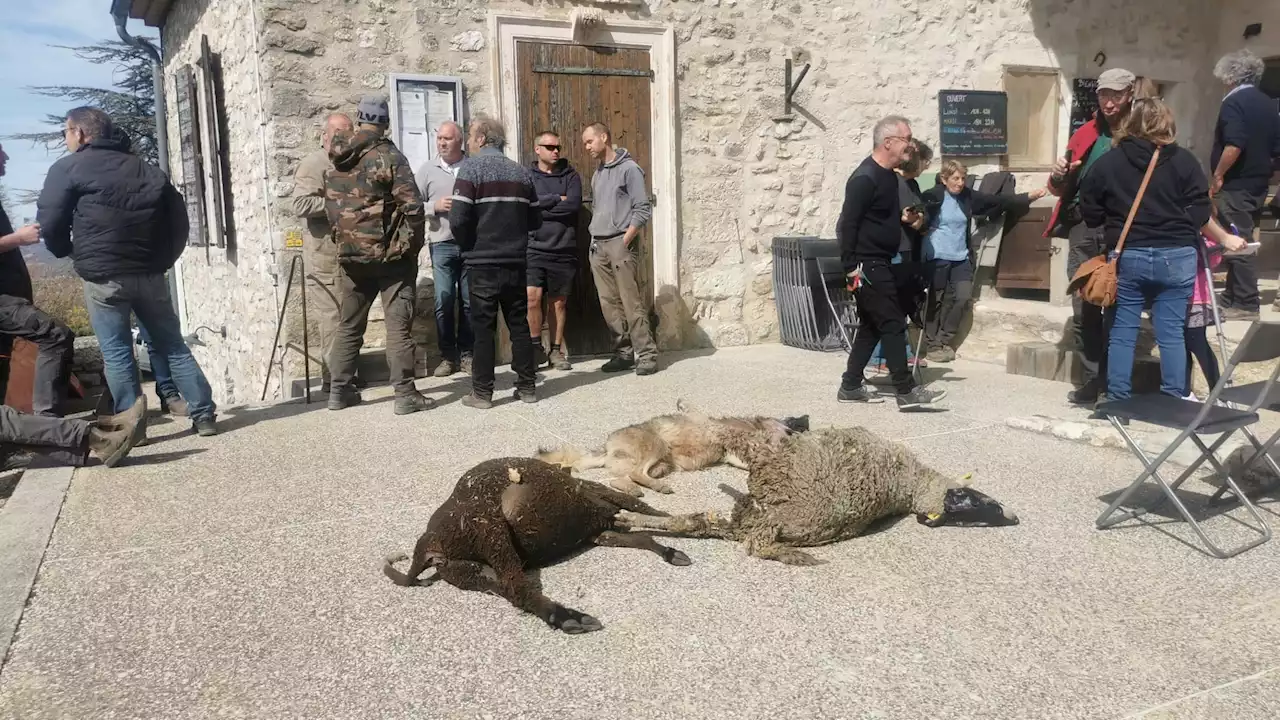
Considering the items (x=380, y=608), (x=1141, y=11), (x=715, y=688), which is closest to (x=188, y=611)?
(x=380, y=608)

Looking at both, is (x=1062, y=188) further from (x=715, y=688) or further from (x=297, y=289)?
(x=297, y=289)

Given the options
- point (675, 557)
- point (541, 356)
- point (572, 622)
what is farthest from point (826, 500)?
point (541, 356)

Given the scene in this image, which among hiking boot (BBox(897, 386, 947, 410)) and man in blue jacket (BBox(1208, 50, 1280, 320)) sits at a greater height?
man in blue jacket (BBox(1208, 50, 1280, 320))

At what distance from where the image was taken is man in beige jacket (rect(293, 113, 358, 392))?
6531mm

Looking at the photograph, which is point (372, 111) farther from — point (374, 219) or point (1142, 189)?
point (1142, 189)

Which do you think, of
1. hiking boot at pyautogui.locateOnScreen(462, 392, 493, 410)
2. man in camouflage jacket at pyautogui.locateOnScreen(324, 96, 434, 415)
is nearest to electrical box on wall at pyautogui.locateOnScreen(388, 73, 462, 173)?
man in camouflage jacket at pyautogui.locateOnScreen(324, 96, 434, 415)

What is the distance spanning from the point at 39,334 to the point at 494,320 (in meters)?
2.99

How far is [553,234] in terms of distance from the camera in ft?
23.8

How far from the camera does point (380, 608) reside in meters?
3.21

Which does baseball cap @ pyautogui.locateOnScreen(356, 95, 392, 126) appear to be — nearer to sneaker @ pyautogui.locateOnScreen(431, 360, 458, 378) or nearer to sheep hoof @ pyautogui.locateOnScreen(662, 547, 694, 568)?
sneaker @ pyautogui.locateOnScreen(431, 360, 458, 378)

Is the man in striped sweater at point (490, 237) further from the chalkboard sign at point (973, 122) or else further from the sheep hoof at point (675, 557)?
the chalkboard sign at point (973, 122)

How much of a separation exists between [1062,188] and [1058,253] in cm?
184

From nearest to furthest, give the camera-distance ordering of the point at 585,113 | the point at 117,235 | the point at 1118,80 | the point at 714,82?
the point at 1118,80, the point at 117,235, the point at 585,113, the point at 714,82

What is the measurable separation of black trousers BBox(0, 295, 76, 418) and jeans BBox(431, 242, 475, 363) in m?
2.57
